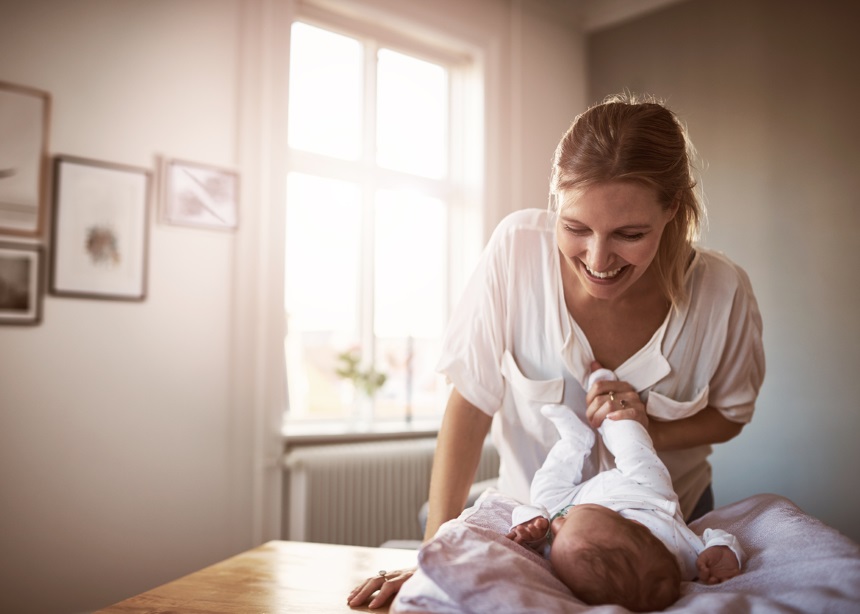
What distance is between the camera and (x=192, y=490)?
Answer: 328 centimetres

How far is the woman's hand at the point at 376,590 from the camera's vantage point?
3.62ft

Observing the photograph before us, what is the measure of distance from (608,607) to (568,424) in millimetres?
533

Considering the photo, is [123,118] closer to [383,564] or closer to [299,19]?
[299,19]

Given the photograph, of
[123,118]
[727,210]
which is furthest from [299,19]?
[727,210]

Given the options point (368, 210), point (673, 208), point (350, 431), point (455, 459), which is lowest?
point (350, 431)

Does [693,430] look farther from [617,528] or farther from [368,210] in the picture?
[368,210]

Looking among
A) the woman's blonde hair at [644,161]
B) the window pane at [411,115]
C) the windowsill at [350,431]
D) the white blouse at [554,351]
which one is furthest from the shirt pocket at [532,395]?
the window pane at [411,115]

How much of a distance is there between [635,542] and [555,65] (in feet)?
14.5

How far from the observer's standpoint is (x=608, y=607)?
860 millimetres

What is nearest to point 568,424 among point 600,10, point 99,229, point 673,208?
point 673,208

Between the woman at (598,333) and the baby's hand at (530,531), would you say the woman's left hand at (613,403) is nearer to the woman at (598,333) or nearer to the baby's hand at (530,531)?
the woman at (598,333)

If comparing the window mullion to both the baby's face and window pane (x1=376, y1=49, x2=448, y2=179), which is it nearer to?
window pane (x1=376, y1=49, x2=448, y2=179)

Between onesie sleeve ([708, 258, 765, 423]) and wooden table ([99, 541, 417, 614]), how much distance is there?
0.71 m

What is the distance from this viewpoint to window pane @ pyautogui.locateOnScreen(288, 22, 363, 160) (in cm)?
399
